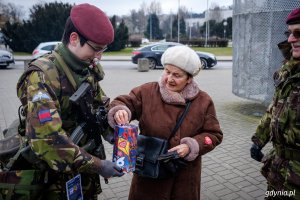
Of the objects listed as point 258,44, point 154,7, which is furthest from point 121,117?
point 154,7

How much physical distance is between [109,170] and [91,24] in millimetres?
885

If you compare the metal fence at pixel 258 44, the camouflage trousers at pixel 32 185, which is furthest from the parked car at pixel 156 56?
the camouflage trousers at pixel 32 185

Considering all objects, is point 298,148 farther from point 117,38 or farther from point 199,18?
point 199,18

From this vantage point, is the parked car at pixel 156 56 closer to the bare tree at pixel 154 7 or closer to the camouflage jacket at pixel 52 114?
the camouflage jacket at pixel 52 114

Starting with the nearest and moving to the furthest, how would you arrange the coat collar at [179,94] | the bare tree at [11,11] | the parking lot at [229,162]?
the coat collar at [179,94] → the parking lot at [229,162] → the bare tree at [11,11]

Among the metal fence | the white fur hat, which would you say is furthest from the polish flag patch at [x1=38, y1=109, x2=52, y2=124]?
the metal fence

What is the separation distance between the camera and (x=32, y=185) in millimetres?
1922

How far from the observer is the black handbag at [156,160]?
7.16 ft

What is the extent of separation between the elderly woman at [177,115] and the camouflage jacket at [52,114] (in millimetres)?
438

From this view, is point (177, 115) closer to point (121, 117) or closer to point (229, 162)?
point (121, 117)

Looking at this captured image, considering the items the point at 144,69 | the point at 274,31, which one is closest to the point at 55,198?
the point at 274,31

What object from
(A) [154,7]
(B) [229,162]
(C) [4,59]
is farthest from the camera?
(A) [154,7]

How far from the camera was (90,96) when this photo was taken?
2.09 metres

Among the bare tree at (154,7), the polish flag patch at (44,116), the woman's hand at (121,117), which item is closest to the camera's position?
the polish flag patch at (44,116)
